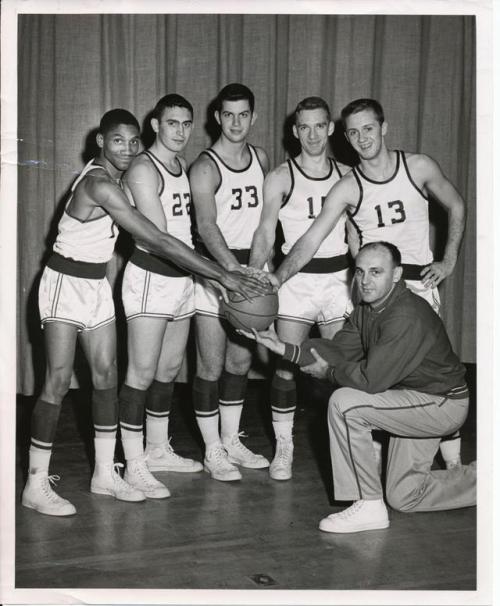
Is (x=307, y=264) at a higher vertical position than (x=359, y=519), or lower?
higher

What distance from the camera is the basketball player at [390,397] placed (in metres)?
3.62

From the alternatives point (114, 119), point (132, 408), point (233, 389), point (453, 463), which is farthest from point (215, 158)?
point (453, 463)

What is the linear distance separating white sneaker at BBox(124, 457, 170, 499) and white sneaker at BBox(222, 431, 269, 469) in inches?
20.6

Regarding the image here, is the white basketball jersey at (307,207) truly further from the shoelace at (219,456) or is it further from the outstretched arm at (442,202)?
the shoelace at (219,456)

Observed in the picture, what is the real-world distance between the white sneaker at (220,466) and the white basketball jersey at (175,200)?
1.08 meters

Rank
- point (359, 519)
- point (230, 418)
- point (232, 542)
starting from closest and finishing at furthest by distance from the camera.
Answer: point (232, 542)
point (359, 519)
point (230, 418)

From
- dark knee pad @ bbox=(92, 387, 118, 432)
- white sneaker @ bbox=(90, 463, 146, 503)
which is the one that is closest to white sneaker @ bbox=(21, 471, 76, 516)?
white sneaker @ bbox=(90, 463, 146, 503)

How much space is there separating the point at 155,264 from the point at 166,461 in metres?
1.04

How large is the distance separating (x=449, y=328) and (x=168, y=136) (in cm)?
257

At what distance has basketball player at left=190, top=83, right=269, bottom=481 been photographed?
435 centimetres

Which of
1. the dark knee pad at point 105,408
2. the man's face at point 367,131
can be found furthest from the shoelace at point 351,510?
the man's face at point 367,131

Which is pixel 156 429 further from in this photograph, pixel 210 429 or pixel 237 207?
pixel 237 207

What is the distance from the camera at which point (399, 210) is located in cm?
428

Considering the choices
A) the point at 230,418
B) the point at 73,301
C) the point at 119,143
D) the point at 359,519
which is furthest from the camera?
the point at 230,418
